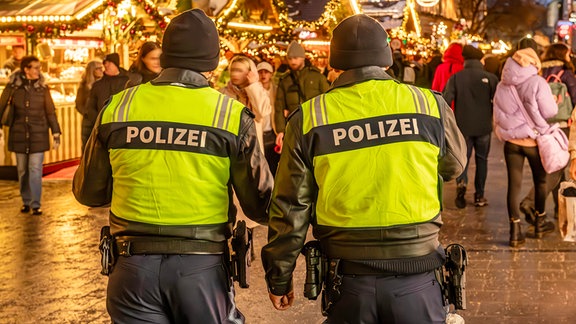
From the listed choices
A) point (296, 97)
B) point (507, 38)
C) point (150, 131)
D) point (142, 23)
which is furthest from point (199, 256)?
point (507, 38)

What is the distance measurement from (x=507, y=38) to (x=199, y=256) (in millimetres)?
103092

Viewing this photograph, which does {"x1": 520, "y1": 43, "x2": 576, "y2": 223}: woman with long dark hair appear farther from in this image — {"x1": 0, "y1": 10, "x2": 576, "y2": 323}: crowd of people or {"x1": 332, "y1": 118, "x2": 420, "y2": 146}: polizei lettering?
{"x1": 332, "y1": 118, "x2": 420, "y2": 146}: polizei lettering

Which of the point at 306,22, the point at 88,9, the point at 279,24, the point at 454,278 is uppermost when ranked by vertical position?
the point at 454,278

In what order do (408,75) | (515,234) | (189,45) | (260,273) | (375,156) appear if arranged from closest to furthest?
(375,156) < (189,45) < (260,273) < (515,234) < (408,75)

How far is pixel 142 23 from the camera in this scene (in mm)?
16375

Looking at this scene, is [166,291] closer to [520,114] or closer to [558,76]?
[520,114]

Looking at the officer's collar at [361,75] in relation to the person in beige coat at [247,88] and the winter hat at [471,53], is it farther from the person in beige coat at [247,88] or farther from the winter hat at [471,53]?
the winter hat at [471,53]

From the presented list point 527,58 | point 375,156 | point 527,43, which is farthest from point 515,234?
point 375,156

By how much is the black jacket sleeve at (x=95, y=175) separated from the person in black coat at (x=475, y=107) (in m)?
7.86

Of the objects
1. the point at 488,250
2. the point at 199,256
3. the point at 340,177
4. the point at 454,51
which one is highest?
the point at 340,177

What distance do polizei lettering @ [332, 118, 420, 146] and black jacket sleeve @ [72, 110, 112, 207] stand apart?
1.07 m

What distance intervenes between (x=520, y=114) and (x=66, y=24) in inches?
346

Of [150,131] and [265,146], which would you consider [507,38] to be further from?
[150,131]

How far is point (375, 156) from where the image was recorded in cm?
388
